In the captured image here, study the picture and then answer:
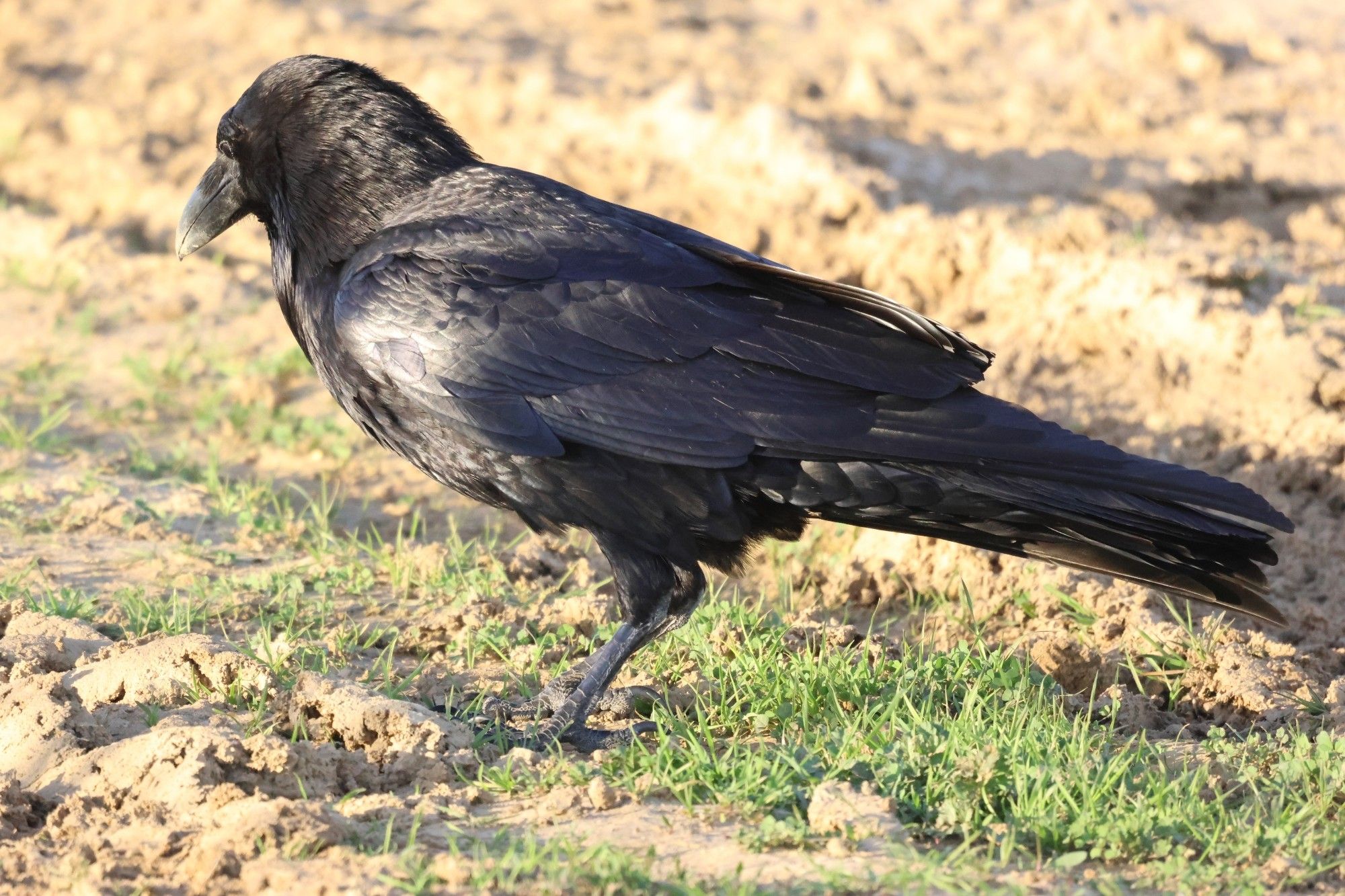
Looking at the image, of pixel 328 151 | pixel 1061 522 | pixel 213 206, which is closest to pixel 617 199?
pixel 213 206

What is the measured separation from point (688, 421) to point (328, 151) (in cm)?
147

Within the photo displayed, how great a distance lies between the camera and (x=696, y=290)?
13.1 feet

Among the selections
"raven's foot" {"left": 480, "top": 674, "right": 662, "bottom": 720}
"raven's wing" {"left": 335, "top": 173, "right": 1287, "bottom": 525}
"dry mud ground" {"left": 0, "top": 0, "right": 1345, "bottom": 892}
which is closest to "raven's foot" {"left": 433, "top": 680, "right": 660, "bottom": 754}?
"raven's foot" {"left": 480, "top": 674, "right": 662, "bottom": 720}

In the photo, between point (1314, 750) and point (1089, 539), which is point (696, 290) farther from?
point (1314, 750)

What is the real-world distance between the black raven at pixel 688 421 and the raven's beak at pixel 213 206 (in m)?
0.79

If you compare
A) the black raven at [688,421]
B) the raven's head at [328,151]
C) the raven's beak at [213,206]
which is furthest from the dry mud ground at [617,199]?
the raven's head at [328,151]

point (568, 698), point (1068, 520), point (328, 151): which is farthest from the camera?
point (328, 151)

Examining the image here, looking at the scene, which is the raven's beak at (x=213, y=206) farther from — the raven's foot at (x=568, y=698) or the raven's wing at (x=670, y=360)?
the raven's foot at (x=568, y=698)

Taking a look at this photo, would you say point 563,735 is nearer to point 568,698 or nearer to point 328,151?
point 568,698

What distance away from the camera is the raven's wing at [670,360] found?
12.4 feet

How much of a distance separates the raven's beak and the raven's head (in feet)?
Result: 0.10

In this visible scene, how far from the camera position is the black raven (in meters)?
3.77

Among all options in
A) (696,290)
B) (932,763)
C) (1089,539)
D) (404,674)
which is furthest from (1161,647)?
(404,674)

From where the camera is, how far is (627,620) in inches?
161
